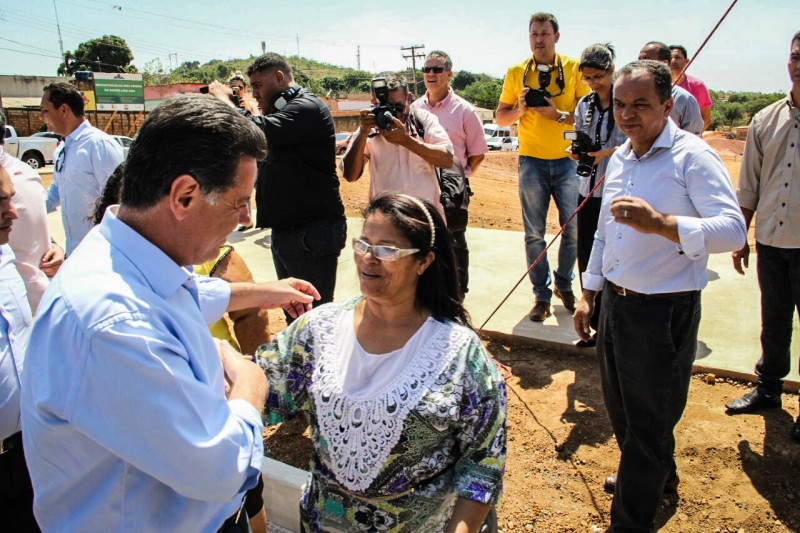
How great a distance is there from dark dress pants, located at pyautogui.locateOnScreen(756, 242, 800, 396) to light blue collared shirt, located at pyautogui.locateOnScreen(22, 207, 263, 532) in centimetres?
327

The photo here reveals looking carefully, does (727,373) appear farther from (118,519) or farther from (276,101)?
(118,519)

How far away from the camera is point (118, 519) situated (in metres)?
1.26

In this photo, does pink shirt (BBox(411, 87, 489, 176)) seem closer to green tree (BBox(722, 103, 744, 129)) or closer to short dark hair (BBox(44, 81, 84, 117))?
→ short dark hair (BBox(44, 81, 84, 117))

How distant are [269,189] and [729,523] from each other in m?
3.05

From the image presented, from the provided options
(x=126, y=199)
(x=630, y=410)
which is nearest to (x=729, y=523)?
(x=630, y=410)

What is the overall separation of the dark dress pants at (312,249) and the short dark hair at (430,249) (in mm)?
1533

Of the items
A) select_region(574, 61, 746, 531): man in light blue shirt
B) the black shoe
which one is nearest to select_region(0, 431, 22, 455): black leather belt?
select_region(574, 61, 746, 531): man in light blue shirt

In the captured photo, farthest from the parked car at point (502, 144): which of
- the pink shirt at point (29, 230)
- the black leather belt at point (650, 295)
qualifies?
the black leather belt at point (650, 295)

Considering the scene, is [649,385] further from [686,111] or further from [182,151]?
[686,111]

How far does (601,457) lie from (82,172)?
12.9 ft

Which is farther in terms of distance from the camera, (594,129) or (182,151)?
(594,129)

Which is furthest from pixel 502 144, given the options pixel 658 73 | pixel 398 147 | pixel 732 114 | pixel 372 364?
pixel 372 364

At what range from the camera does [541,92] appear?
471 cm

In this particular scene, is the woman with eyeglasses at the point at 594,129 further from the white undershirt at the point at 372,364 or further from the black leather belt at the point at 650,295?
the white undershirt at the point at 372,364
